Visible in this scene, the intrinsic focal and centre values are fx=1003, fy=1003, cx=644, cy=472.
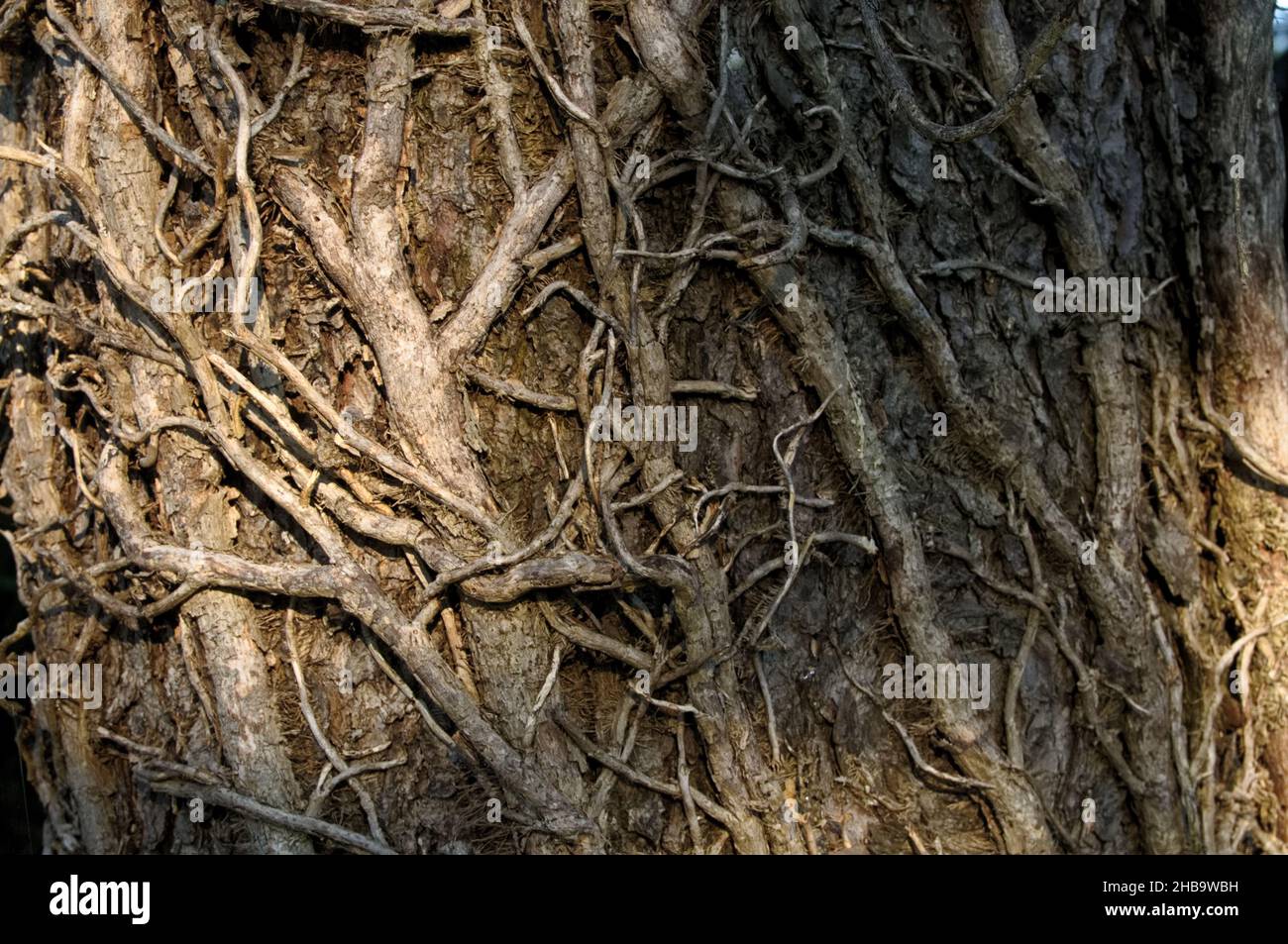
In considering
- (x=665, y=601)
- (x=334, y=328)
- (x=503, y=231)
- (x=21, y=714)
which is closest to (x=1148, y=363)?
(x=665, y=601)

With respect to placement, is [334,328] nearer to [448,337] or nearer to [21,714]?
[448,337]

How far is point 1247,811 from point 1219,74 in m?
1.95

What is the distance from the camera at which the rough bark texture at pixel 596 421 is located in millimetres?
2221

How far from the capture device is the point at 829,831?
2430mm

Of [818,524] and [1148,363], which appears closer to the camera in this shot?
[818,524]

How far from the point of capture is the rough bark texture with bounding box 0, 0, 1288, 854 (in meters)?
2.22

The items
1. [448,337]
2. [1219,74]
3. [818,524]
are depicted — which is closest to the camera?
[448,337]

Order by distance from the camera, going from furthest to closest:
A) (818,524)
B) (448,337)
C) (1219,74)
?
(1219,74)
(818,524)
(448,337)

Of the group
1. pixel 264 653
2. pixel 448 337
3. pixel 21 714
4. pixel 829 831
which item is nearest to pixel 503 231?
pixel 448 337

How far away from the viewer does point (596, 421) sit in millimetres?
2262

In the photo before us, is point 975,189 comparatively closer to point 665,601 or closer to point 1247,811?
point 665,601

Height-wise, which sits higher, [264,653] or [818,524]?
[818,524]

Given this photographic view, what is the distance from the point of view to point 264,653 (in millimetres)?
2326

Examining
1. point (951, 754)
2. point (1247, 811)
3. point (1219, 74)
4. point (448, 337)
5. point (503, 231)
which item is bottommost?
point (1247, 811)
